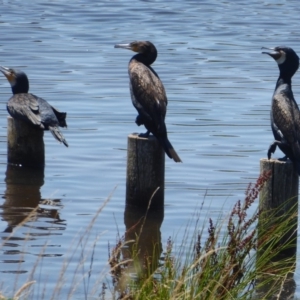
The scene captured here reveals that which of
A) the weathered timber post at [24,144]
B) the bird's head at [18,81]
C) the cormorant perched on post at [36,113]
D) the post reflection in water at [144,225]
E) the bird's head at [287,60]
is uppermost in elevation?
the bird's head at [287,60]

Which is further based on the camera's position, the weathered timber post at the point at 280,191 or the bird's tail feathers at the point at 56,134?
the bird's tail feathers at the point at 56,134

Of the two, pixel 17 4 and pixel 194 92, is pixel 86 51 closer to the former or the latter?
pixel 194 92

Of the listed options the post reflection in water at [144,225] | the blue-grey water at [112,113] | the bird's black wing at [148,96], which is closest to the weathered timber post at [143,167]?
the post reflection in water at [144,225]

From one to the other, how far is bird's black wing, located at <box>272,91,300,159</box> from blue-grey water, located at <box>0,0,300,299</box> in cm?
Answer: 94

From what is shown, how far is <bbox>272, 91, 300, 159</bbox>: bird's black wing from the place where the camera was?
765cm

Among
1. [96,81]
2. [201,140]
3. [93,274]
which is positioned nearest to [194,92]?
[96,81]

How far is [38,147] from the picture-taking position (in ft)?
31.2

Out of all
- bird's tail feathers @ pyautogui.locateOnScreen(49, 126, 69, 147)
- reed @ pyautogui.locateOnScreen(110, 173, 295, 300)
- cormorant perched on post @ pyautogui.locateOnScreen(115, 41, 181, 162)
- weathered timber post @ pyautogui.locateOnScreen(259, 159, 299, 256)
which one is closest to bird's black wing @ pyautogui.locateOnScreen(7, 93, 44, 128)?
bird's tail feathers @ pyautogui.locateOnScreen(49, 126, 69, 147)

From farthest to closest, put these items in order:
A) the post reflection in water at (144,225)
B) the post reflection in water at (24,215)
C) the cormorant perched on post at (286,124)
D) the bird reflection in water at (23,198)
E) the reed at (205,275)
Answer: the bird reflection in water at (23,198)
the post reflection in water at (144,225)
the cormorant perched on post at (286,124)
the post reflection in water at (24,215)
the reed at (205,275)

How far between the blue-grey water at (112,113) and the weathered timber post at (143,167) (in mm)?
322

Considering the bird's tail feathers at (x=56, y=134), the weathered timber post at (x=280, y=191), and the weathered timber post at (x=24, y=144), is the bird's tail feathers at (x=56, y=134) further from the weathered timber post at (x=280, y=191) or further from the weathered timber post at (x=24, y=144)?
the weathered timber post at (x=280, y=191)

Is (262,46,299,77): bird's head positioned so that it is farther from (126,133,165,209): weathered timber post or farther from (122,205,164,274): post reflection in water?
(122,205,164,274): post reflection in water

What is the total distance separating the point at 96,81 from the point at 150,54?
5.44 metres

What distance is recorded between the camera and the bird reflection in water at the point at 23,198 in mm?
8352
